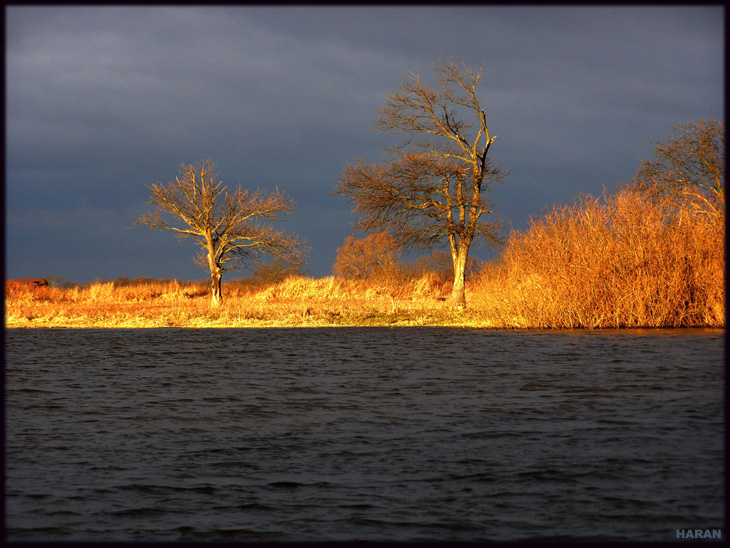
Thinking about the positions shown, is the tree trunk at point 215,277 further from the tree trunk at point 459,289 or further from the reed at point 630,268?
the reed at point 630,268

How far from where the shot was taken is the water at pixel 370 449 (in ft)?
19.7

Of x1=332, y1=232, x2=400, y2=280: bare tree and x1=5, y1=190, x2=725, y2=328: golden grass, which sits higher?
x1=332, y1=232, x2=400, y2=280: bare tree

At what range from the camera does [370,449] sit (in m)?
8.46

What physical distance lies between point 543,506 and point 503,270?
19258 millimetres

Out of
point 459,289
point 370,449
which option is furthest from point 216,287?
point 370,449

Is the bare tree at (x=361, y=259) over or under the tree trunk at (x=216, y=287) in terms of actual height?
over

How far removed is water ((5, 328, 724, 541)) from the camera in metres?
6.02

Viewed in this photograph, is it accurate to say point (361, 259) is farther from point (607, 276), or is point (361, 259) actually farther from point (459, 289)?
point (607, 276)

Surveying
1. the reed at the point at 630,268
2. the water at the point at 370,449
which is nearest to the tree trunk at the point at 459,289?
the reed at the point at 630,268

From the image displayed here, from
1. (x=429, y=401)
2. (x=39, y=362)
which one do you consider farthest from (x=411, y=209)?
(x=429, y=401)

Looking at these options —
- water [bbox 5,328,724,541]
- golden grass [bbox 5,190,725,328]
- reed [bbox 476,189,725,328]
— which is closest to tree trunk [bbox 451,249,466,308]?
golden grass [bbox 5,190,725,328]

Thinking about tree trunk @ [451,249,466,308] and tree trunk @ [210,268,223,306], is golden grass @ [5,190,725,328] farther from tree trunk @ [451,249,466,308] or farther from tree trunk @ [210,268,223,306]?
tree trunk @ [210,268,223,306]

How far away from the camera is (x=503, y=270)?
25.2 m

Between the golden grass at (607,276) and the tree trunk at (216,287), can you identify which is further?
the tree trunk at (216,287)
